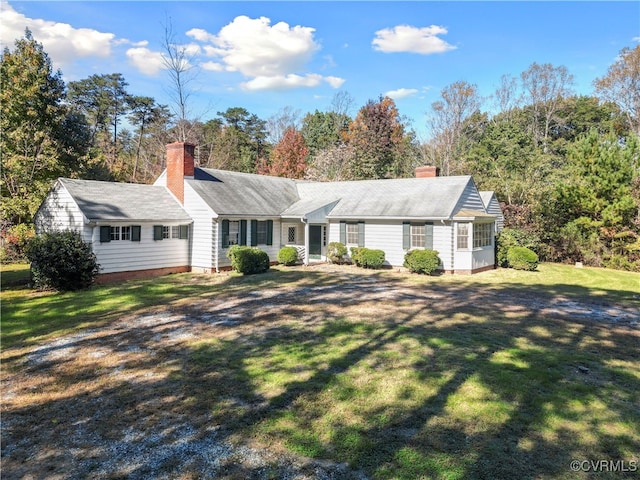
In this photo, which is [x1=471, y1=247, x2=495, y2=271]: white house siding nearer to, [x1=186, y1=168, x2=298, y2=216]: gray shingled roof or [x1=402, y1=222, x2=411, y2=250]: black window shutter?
[x1=402, y1=222, x2=411, y2=250]: black window shutter

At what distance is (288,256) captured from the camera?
22.4 meters

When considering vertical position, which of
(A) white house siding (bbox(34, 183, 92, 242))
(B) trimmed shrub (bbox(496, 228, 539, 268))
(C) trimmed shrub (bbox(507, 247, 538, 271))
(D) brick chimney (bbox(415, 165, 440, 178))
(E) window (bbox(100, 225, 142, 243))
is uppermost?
(D) brick chimney (bbox(415, 165, 440, 178))

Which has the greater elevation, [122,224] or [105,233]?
[122,224]

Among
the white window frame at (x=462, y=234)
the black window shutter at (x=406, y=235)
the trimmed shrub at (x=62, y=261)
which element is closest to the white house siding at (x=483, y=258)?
the white window frame at (x=462, y=234)

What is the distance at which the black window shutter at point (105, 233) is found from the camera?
16.7 m

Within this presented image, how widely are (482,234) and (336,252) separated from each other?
7625 mm

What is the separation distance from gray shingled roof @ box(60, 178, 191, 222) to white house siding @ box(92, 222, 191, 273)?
388 millimetres

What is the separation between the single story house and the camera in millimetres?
17547

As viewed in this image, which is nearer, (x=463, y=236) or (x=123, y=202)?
(x=123, y=202)

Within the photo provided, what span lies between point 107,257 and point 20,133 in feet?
34.7

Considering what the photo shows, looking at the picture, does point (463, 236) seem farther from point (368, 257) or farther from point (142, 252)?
point (142, 252)

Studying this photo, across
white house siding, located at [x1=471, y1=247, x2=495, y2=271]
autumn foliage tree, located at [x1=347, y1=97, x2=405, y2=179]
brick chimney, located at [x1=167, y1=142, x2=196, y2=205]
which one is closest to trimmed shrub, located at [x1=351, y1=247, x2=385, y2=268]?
white house siding, located at [x1=471, y1=247, x2=495, y2=271]

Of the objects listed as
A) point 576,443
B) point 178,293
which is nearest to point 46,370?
point 178,293

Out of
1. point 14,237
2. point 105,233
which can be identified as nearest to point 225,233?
point 105,233
